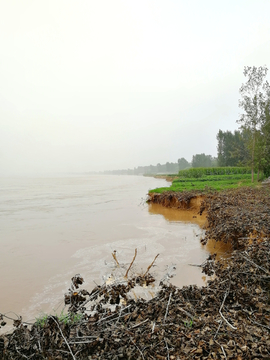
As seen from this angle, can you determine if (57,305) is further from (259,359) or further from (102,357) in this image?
(259,359)

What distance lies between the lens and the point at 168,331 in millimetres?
2309

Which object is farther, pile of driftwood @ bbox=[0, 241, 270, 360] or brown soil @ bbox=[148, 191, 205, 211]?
brown soil @ bbox=[148, 191, 205, 211]

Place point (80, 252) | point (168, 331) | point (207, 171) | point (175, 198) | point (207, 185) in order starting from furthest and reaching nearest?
point (207, 171)
point (207, 185)
point (175, 198)
point (80, 252)
point (168, 331)

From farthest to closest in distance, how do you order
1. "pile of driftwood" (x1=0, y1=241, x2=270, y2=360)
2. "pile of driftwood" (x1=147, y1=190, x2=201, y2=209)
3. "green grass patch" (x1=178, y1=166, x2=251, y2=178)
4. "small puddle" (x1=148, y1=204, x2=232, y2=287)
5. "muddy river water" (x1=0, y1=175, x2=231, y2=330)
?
→ "green grass patch" (x1=178, y1=166, x2=251, y2=178) → "pile of driftwood" (x1=147, y1=190, x2=201, y2=209) → "small puddle" (x1=148, y1=204, x2=232, y2=287) → "muddy river water" (x1=0, y1=175, x2=231, y2=330) → "pile of driftwood" (x1=0, y1=241, x2=270, y2=360)

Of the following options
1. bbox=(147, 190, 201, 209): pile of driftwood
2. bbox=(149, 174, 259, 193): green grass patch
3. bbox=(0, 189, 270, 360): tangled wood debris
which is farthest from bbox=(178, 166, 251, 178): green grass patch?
bbox=(0, 189, 270, 360): tangled wood debris

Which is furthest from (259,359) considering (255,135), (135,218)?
(255,135)

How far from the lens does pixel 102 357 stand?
2033mm

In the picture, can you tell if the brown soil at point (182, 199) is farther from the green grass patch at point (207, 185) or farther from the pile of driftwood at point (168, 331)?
the pile of driftwood at point (168, 331)

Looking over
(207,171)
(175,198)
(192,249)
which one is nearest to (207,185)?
(175,198)

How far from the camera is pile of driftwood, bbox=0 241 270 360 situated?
79.5 inches

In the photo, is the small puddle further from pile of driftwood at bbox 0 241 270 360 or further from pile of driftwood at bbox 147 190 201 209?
pile of driftwood at bbox 0 241 270 360

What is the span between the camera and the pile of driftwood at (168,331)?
2020mm

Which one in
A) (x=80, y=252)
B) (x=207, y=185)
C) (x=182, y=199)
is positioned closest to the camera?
(x=80, y=252)

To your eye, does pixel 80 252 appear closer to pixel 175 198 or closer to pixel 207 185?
pixel 175 198
